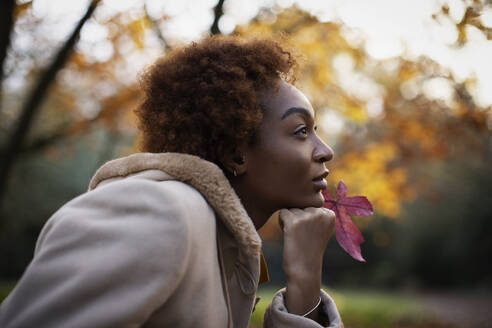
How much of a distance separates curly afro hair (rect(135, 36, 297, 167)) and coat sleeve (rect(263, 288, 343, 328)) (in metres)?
0.66

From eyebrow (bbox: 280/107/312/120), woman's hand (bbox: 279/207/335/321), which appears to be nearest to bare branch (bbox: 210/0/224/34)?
eyebrow (bbox: 280/107/312/120)

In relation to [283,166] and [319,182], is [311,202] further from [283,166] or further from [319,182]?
[283,166]

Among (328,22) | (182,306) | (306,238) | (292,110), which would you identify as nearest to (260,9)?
(328,22)

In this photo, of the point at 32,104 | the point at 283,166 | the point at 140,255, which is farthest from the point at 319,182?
the point at 32,104

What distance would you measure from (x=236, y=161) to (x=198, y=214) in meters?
0.49

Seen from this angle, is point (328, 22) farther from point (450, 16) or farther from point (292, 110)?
point (292, 110)

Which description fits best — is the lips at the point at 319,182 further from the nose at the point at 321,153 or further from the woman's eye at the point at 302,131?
the woman's eye at the point at 302,131

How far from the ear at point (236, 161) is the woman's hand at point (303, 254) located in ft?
0.89

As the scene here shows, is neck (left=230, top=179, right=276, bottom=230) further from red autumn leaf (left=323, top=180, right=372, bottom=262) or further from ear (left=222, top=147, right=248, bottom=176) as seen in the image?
red autumn leaf (left=323, top=180, right=372, bottom=262)

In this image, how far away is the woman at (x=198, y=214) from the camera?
1.24 meters

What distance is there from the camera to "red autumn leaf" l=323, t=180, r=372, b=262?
81.3 inches

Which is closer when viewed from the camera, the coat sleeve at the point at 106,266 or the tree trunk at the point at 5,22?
the coat sleeve at the point at 106,266

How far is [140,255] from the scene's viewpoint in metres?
1.27

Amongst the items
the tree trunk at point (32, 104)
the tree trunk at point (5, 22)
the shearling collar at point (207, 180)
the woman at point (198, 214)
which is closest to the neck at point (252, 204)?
the woman at point (198, 214)
